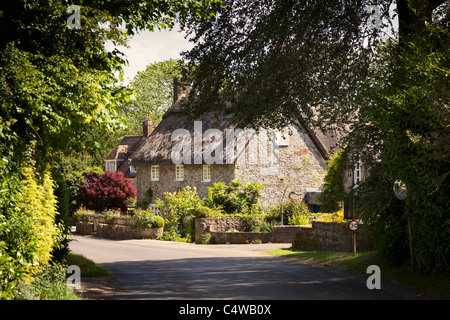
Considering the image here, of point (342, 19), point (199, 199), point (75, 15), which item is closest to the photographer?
point (75, 15)

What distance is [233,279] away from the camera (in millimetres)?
14117

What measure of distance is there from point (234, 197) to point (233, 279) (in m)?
19.4

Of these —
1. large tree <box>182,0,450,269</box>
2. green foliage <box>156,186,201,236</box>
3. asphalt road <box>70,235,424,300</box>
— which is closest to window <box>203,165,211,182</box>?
green foliage <box>156,186,201,236</box>

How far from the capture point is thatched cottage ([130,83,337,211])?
119 ft

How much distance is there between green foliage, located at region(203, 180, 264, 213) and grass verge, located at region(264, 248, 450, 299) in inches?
444

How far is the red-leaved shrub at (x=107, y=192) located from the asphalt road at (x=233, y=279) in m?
22.7

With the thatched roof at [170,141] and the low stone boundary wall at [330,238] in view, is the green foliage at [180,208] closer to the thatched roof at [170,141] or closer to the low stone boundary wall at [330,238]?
the thatched roof at [170,141]

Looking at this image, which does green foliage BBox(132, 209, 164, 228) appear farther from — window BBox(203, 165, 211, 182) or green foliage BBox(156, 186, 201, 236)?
window BBox(203, 165, 211, 182)

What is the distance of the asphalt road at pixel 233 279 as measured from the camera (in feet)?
36.9

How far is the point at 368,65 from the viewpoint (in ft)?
53.3

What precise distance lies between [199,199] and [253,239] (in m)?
6.94

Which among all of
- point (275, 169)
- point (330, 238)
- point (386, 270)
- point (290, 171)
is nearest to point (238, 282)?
point (386, 270)
